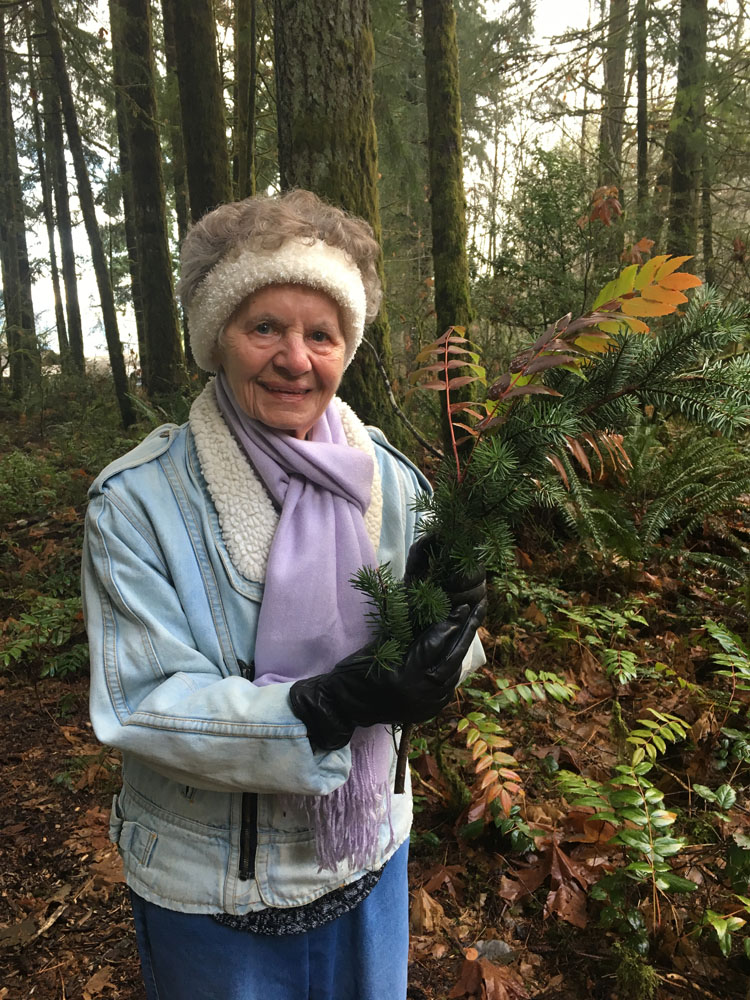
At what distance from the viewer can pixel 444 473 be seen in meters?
1.32

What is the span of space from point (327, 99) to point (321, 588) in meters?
2.73

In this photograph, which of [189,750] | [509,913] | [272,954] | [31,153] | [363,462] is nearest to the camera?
[189,750]

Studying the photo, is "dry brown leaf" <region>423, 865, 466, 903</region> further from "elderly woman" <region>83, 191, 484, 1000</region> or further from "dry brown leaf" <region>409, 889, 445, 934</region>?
"elderly woman" <region>83, 191, 484, 1000</region>

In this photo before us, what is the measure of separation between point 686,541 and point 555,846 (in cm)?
273

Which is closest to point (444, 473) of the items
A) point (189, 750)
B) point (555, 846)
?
point (189, 750)

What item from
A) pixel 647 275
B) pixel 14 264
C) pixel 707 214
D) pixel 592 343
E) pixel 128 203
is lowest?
pixel 592 343

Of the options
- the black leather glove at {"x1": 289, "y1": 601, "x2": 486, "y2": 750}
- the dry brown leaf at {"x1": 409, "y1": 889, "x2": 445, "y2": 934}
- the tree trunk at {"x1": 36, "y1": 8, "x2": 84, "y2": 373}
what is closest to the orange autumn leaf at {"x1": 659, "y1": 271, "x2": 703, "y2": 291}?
the black leather glove at {"x1": 289, "y1": 601, "x2": 486, "y2": 750}

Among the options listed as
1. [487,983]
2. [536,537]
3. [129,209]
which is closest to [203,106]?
[536,537]

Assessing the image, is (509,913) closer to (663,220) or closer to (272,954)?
(272,954)

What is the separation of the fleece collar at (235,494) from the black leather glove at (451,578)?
1.20 feet

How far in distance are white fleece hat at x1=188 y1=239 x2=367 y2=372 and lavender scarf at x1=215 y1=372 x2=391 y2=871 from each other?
135 millimetres

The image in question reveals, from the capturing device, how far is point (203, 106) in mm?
6414

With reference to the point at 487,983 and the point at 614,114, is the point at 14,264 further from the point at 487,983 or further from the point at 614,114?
the point at 487,983

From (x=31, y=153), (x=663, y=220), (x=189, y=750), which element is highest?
(x=31, y=153)
